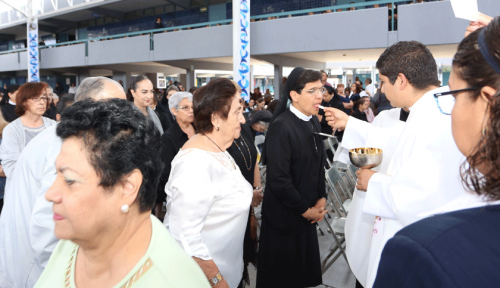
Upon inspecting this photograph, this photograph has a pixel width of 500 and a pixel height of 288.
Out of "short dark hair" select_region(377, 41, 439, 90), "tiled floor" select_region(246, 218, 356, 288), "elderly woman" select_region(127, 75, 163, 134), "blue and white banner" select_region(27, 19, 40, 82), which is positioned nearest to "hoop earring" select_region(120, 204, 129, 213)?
"short dark hair" select_region(377, 41, 439, 90)

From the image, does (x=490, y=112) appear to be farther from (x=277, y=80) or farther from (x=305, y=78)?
(x=277, y=80)

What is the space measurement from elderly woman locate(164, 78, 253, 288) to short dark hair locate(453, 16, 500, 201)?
47.5 inches

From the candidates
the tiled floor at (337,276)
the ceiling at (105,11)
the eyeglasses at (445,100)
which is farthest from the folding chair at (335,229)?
the ceiling at (105,11)

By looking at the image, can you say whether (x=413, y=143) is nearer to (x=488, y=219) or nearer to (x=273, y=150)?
(x=488, y=219)

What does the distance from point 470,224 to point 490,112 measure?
8.3 inches

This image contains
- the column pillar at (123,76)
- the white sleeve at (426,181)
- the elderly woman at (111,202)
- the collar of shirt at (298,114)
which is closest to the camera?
the elderly woman at (111,202)

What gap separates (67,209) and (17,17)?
28.4 meters

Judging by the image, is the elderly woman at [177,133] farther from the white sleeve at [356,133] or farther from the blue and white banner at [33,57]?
the blue and white banner at [33,57]

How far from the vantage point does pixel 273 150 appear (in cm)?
262

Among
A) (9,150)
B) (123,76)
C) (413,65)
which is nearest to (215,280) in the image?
(413,65)

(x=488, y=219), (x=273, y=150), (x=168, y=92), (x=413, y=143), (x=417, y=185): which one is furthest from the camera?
(x=168, y=92)

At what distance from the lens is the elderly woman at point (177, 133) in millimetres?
3203

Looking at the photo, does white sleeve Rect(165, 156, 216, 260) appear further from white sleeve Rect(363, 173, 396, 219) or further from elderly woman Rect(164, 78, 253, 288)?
white sleeve Rect(363, 173, 396, 219)

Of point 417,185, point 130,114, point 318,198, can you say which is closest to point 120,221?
point 130,114
